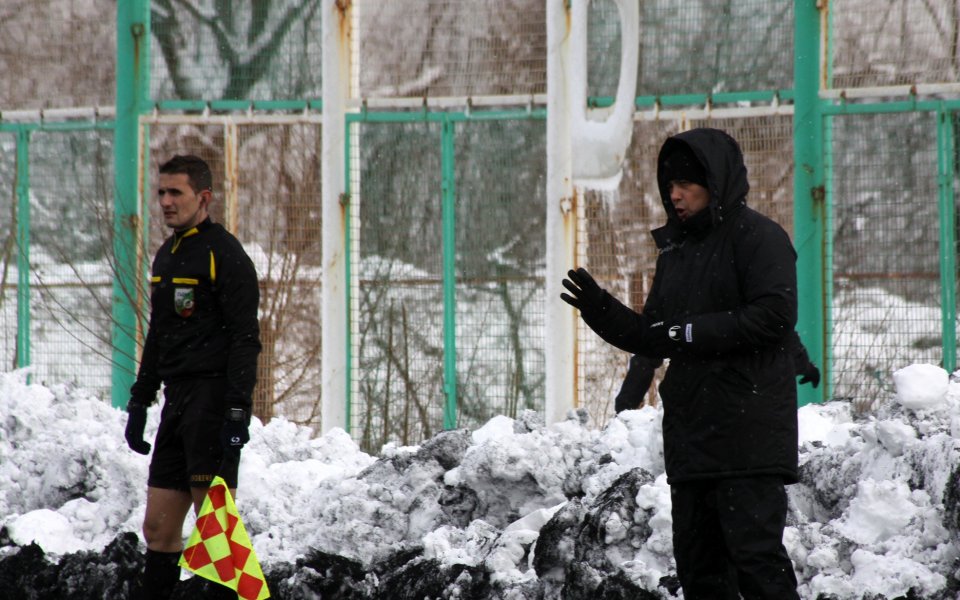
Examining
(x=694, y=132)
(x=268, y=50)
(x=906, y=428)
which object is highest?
(x=268, y=50)

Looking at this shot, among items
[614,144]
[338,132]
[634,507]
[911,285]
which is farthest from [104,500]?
[911,285]

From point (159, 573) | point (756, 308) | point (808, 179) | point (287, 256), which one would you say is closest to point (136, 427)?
point (159, 573)

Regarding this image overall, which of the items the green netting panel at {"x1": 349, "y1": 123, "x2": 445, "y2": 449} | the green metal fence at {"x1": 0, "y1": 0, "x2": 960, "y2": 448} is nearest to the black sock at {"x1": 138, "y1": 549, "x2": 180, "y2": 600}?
the green metal fence at {"x1": 0, "y1": 0, "x2": 960, "y2": 448}

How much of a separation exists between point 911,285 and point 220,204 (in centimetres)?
542

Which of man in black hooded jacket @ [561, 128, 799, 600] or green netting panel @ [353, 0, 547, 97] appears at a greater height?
green netting panel @ [353, 0, 547, 97]

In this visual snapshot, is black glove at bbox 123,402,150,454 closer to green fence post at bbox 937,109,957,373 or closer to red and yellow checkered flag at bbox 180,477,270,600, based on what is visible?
red and yellow checkered flag at bbox 180,477,270,600

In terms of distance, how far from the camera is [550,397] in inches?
385

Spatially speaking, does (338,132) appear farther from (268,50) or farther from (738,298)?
(738,298)

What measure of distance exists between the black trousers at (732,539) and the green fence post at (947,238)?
17.0ft

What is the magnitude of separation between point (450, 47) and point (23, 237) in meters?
4.03

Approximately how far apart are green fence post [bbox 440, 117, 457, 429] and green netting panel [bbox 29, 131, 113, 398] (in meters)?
2.76

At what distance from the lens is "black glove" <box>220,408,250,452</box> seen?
5500 millimetres

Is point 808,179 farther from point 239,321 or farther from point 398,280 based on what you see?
point 239,321

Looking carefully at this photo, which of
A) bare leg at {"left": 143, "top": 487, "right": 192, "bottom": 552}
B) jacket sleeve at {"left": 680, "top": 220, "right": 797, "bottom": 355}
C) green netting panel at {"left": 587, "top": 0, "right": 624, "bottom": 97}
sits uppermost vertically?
green netting panel at {"left": 587, "top": 0, "right": 624, "bottom": 97}
